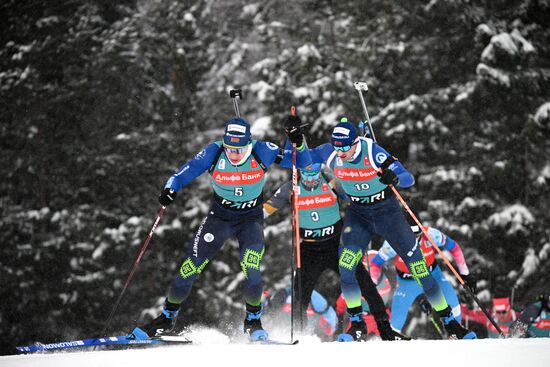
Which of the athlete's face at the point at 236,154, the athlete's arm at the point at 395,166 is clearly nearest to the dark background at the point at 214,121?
the athlete's arm at the point at 395,166

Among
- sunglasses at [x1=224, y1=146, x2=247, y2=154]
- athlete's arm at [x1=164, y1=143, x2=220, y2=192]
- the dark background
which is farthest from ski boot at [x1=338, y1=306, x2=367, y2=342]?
the dark background

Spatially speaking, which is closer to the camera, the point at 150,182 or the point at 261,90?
the point at 261,90

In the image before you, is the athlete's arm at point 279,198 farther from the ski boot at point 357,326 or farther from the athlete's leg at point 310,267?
the ski boot at point 357,326

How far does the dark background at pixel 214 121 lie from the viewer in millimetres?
15086

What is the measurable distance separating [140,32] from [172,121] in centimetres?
251

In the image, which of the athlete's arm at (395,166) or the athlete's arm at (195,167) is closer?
the athlete's arm at (395,166)

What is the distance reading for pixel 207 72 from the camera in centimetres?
1831

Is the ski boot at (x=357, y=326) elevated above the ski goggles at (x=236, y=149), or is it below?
below

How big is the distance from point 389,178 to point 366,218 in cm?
64

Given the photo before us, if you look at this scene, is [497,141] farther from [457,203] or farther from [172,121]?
[172,121]

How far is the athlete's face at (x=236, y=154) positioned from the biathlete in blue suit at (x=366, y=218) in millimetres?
890

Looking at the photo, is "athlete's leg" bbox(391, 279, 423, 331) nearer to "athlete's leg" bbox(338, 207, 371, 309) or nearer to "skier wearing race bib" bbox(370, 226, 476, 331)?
"skier wearing race bib" bbox(370, 226, 476, 331)

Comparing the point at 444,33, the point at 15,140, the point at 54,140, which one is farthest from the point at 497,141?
the point at 15,140

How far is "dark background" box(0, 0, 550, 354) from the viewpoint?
594 inches
